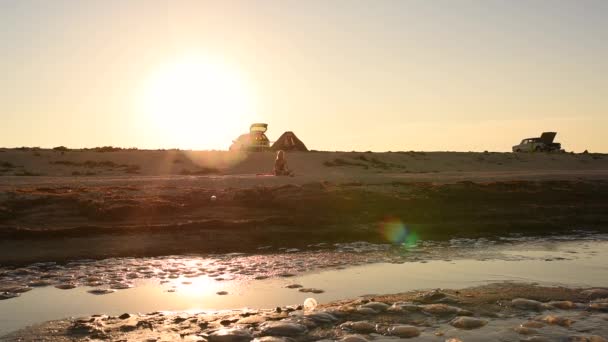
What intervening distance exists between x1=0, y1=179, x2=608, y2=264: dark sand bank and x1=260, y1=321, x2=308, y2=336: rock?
495cm

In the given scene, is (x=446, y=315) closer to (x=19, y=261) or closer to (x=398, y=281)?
(x=398, y=281)

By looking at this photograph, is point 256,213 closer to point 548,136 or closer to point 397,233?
point 397,233

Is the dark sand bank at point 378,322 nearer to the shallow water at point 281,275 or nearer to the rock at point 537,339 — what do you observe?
the rock at point 537,339

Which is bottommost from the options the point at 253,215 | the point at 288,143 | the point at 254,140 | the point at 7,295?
the point at 7,295

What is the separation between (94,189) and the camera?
15078 mm

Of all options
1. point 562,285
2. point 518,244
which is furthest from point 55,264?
point 518,244

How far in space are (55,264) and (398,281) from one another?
17.2 ft

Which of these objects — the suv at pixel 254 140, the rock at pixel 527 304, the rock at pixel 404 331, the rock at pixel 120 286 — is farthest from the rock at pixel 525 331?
the suv at pixel 254 140

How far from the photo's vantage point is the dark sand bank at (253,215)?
1002 cm

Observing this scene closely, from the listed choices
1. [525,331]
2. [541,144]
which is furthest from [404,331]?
[541,144]

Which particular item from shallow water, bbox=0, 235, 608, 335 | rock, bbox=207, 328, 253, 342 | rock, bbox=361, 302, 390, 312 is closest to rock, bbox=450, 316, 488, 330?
rock, bbox=361, 302, 390, 312

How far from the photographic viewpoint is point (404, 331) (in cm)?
488

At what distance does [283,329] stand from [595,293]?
3.69 m

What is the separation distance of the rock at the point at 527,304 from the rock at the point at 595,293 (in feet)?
2.61
